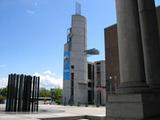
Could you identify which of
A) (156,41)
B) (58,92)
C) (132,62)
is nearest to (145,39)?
(156,41)

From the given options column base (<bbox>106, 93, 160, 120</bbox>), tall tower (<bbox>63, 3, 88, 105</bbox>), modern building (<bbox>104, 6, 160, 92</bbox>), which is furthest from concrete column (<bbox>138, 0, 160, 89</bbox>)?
tall tower (<bbox>63, 3, 88, 105</bbox>)

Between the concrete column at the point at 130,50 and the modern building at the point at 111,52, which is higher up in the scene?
the modern building at the point at 111,52

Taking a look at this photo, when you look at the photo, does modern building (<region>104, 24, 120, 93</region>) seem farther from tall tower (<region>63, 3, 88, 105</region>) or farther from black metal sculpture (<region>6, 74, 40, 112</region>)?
black metal sculpture (<region>6, 74, 40, 112</region>)

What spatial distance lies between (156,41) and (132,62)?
1.97 metres

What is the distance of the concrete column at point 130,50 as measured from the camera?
7084 mm

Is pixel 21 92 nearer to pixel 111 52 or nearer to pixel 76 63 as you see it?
pixel 111 52

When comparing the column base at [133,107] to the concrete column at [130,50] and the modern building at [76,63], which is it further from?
the modern building at [76,63]

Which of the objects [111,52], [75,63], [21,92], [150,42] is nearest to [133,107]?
[150,42]

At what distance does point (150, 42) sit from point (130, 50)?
1599 millimetres

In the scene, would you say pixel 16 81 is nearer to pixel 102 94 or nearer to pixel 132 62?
pixel 132 62

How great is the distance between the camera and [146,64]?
834 centimetres

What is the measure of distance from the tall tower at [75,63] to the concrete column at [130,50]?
66511 mm

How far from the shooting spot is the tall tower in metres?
A: 74.5

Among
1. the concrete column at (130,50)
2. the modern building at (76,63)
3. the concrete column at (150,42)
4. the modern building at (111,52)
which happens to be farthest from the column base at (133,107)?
the modern building at (76,63)
